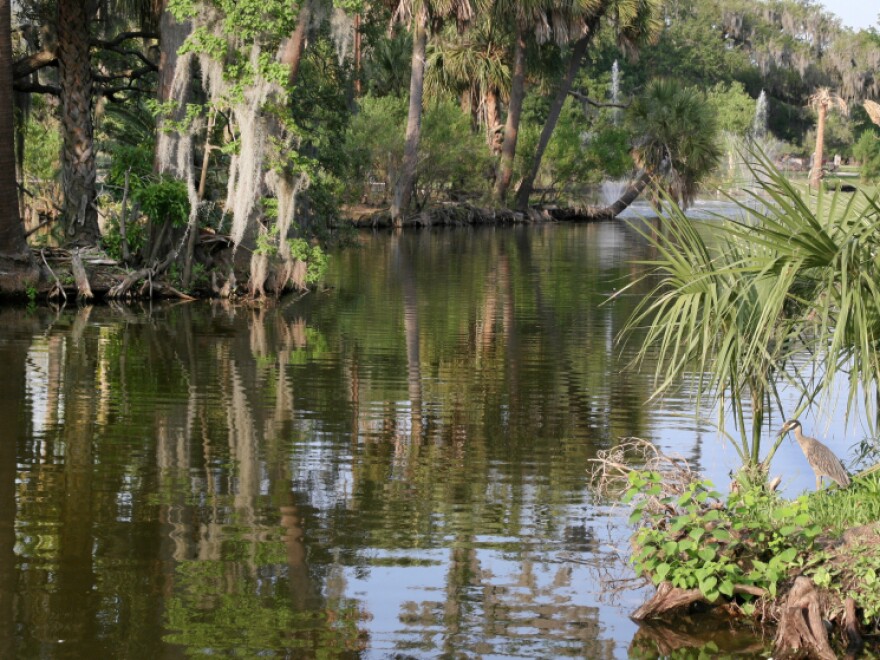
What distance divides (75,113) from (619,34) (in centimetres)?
3655

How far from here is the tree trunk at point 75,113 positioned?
23.6 m

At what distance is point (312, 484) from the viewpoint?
10227mm

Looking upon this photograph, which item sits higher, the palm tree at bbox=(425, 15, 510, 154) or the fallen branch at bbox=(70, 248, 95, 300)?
the palm tree at bbox=(425, 15, 510, 154)

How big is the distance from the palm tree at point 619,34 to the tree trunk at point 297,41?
105 ft

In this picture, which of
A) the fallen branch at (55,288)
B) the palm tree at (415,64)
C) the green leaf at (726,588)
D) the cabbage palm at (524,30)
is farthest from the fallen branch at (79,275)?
the cabbage palm at (524,30)

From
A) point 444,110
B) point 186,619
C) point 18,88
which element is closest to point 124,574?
point 186,619

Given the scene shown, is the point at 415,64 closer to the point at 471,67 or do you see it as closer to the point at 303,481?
the point at 471,67

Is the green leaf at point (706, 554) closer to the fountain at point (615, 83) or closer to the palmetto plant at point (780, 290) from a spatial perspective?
the palmetto plant at point (780, 290)

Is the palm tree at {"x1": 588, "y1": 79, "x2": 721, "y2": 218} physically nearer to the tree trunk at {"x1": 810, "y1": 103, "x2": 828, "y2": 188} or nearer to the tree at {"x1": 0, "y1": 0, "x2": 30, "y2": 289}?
the tree at {"x1": 0, "y1": 0, "x2": 30, "y2": 289}

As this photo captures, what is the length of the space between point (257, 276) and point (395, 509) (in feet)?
43.9

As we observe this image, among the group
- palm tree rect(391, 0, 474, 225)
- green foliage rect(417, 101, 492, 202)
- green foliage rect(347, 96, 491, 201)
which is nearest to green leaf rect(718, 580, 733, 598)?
palm tree rect(391, 0, 474, 225)

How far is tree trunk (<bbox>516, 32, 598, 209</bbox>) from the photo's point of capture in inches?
2175

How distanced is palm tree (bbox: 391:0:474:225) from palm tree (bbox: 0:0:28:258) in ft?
77.7

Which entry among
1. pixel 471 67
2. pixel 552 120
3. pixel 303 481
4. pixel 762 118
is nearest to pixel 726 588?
pixel 303 481
